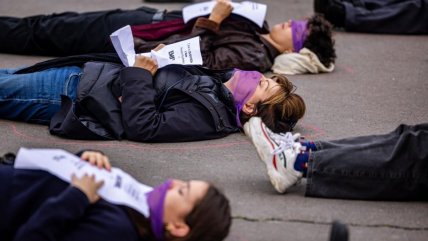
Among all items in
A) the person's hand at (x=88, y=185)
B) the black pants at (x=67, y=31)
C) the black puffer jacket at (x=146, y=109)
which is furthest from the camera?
the black pants at (x=67, y=31)

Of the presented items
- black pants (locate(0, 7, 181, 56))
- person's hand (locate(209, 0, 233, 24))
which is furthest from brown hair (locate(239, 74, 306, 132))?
→ black pants (locate(0, 7, 181, 56))

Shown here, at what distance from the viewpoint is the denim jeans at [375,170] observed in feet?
11.3

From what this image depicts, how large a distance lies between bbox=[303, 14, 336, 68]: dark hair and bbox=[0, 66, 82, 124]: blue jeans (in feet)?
6.51

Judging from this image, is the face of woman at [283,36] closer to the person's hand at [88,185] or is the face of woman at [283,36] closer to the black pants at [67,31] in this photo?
the black pants at [67,31]

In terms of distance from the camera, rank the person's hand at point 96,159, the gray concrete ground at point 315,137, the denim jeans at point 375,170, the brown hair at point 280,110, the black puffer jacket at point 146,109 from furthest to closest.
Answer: the brown hair at point 280,110, the black puffer jacket at point 146,109, the denim jeans at point 375,170, the gray concrete ground at point 315,137, the person's hand at point 96,159

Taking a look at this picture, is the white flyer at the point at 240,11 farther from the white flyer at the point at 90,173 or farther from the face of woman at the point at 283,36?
the white flyer at the point at 90,173

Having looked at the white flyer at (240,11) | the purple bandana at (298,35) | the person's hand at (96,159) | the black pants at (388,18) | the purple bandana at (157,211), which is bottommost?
the black pants at (388,18)

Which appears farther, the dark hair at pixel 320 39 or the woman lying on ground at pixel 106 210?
the dark hair at pixel 320 39

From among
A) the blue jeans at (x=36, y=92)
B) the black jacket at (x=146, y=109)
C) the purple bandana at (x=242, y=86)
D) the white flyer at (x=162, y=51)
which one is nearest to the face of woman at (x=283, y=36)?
the white flyer at (x=162, y=51)

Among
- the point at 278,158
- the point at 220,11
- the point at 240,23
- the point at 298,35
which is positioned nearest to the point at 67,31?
the point at 220,11

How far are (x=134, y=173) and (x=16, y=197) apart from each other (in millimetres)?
1044

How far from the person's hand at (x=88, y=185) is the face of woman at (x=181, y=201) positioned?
0.25 metres

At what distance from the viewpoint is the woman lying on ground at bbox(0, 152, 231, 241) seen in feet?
8.54

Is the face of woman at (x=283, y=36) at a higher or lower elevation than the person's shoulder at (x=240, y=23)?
lower
